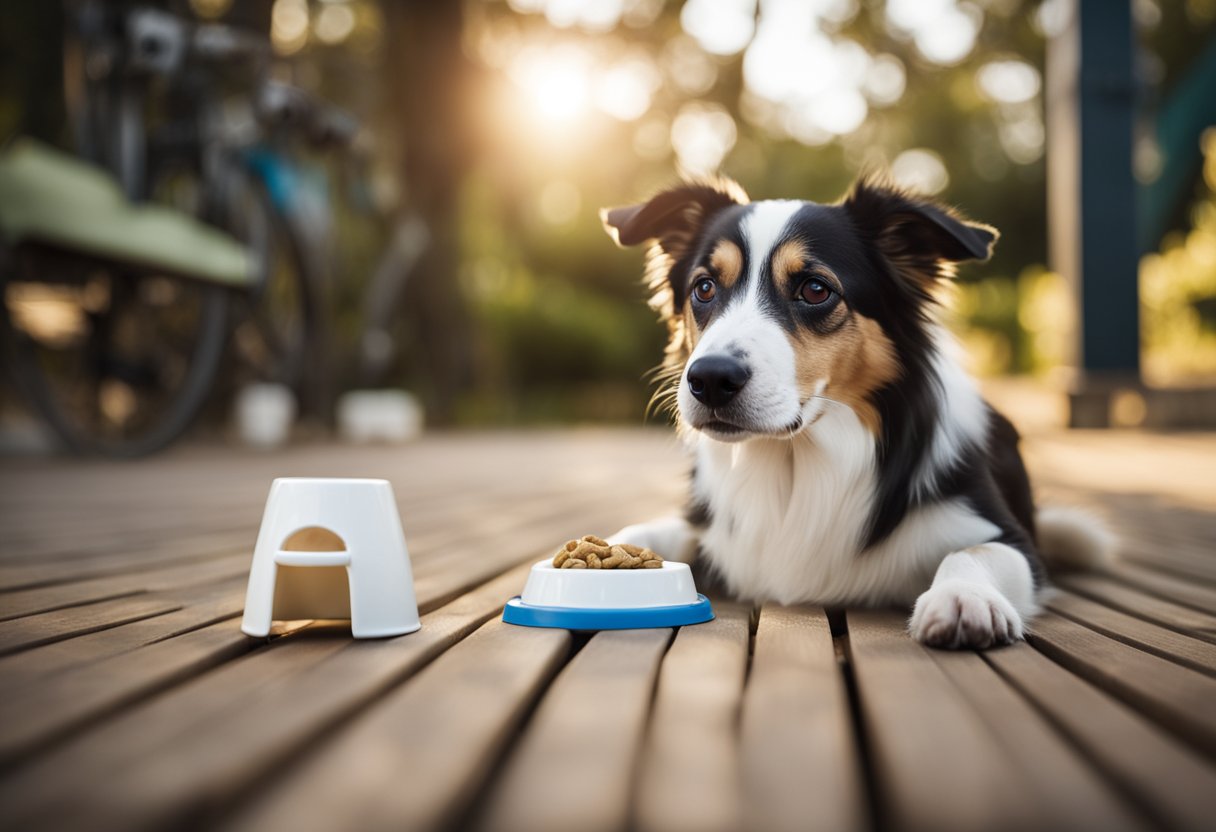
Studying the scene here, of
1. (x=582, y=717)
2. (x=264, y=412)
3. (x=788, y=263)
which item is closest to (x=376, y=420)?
(x=264, y=412)

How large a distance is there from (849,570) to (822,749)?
1.14 metres

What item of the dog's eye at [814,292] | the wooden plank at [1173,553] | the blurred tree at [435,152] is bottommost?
the wooden plank at [1173,553]

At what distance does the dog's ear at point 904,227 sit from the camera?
241 centimetres

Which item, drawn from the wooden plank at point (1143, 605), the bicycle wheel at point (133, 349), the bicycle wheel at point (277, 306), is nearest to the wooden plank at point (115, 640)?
the wooden plank at point (1143, 605)

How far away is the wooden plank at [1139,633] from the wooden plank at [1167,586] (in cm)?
17

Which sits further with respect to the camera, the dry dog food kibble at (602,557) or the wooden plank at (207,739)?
the dry dog food kibble at (602,557)

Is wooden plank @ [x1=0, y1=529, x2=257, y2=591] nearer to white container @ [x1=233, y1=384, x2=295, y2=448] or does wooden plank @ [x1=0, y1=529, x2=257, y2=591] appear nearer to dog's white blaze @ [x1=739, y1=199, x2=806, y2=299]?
dog's white blaze @ [x1=739, y1=199, x2=806, y2=299]

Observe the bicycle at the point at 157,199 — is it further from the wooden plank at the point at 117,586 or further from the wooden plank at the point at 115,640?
the wooden plank at the point at 115,640

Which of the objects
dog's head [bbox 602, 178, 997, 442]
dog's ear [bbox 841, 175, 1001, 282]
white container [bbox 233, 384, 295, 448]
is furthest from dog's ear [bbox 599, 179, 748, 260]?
white container [bbox 233, 384, 295, 448]

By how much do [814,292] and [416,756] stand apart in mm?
1555

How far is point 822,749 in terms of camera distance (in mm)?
1178

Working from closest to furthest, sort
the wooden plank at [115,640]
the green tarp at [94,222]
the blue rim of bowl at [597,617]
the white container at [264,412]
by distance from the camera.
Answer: the wooden plank at [115,640] < the blue rim of bowl at [597,617] < the green tarp at [94,222] < the white container at [264,412]

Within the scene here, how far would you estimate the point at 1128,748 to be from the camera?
45.9 inches

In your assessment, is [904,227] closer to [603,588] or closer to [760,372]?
[760,372]
